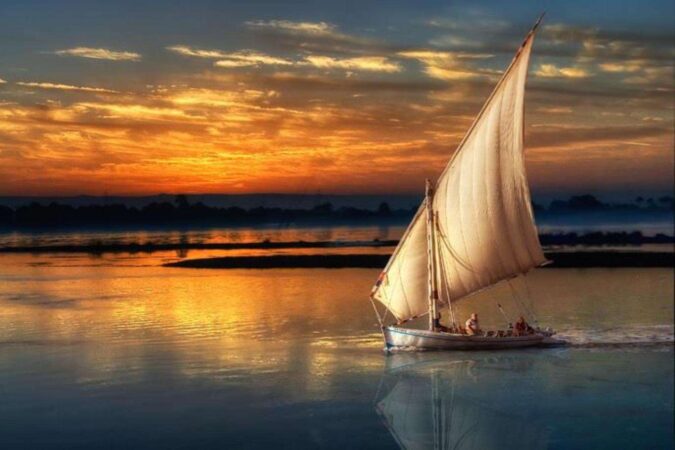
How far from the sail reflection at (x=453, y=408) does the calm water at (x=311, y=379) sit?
71 millimetres

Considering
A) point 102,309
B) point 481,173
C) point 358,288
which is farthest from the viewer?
point 358,288

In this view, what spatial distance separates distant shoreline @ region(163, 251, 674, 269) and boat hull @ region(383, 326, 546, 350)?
133 ft

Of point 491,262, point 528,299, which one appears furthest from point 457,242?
point 528,299

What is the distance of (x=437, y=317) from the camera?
129 feet

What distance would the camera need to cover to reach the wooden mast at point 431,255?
129ft

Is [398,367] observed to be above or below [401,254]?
below

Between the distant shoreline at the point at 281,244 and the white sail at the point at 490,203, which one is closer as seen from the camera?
the white sail at the point at 490,203

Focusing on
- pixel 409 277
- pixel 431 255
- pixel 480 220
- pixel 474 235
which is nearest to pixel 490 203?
pixel 480 220

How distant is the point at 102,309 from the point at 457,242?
22817 mm

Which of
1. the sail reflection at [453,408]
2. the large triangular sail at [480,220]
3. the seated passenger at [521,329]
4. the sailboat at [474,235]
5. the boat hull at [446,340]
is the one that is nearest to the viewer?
the sail reflection at [453,408]

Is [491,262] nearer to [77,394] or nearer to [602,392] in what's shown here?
[602,392]

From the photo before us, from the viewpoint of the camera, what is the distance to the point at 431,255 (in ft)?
130

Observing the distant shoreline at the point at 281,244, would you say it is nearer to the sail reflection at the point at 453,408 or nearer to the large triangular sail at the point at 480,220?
the large triangular sail at the point at 480,220

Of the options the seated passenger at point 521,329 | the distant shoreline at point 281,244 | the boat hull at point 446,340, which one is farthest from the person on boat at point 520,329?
the distant shoreline at point 281,244
